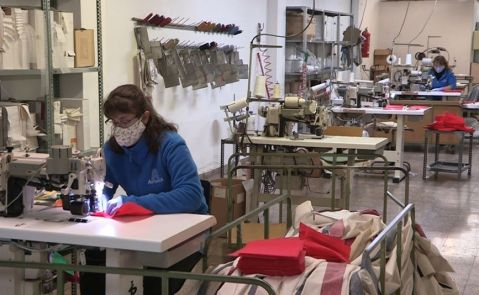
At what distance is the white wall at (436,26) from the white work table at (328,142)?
363 inches

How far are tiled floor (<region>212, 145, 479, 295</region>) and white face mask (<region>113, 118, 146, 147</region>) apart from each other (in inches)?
66.9

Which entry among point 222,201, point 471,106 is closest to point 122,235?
point 222,201

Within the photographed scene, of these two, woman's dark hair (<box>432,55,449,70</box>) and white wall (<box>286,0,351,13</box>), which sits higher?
white wall (<box>286,0,351,13</box>)

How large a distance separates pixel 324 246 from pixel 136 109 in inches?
36.0

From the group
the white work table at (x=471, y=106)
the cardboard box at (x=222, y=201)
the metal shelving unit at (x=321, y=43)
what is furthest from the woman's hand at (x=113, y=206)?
the white work table at (x=471, y=106)

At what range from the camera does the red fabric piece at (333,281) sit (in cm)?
211

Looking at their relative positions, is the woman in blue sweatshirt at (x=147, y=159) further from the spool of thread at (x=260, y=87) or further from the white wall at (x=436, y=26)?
the white wall at (x=436, y=26)

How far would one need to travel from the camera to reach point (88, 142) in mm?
4387

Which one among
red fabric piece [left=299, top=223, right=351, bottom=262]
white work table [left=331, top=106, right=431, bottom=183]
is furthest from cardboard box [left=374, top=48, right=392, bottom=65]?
red fabric piece [left=299, top=223, right=351, bottom=262]

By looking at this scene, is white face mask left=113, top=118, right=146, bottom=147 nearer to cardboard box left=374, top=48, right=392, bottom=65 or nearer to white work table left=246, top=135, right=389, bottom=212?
white work table left=246, top=135, right=389, bottom=212

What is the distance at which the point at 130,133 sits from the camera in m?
2.67

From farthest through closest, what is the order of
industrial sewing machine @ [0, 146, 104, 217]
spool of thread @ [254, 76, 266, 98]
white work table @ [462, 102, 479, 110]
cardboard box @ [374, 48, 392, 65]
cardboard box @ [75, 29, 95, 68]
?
cardboard box @ [374, 48, 392, 65], white work table @ [462, 102, 479, 110], spool of thread @ [254, 76, 266, 98], cardboard box @ [75, 29, 95, 68], industrial sewing machine @ [0, 146, 104, 217]

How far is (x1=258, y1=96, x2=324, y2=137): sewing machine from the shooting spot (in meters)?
4.99

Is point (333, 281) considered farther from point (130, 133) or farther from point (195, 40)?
point (195, 40)
